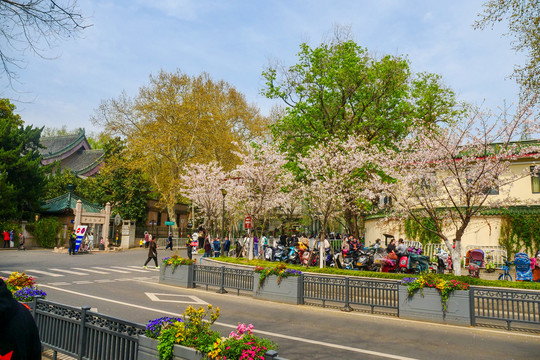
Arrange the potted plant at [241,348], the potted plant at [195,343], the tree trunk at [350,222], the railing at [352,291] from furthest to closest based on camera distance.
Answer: the tree trunk at [350,222] → the railing at [352,291] → the potted plant at [195,343] → the potted plant at [241,348]

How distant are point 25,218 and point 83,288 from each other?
1176 inches

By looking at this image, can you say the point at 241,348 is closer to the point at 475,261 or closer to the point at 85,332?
the point at 85,332

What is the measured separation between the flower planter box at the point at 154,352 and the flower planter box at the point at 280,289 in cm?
893

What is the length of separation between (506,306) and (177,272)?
1269 cm

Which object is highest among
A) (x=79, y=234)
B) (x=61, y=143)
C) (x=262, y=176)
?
(x=61, y=143)

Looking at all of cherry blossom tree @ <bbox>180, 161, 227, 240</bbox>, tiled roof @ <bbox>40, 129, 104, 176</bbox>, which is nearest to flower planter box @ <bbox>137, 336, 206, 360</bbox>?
cherry blossom tree @ <bbox>180, 161, 227, 240</bbox>

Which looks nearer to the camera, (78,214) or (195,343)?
(195,343)

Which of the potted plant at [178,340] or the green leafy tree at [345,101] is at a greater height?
the green leafy tree at [345,101]

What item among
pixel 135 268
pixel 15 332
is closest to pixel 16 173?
pixel 135 268

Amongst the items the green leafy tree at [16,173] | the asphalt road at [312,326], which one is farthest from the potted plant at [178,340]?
the green leafy tree at [16,173]

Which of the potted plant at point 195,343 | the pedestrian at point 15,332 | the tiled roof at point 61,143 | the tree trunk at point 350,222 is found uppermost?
the tiled roof at point 61,143

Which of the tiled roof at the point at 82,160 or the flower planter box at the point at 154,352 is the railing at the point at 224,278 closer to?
the flower planter box at the point at 154,352

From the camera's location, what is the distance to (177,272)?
17719 millimetres

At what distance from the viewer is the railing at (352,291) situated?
12445 millimetres
